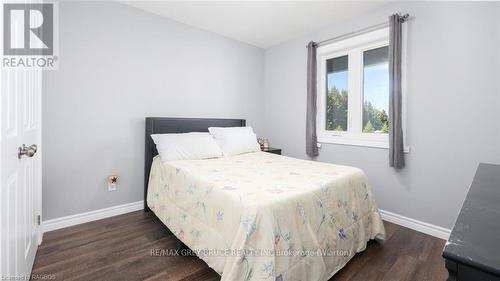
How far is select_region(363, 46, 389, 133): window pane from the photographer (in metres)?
2.76

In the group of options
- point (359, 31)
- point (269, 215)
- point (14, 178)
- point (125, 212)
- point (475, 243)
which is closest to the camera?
point (475, 243)

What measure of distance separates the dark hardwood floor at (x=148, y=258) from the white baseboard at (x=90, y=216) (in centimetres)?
8

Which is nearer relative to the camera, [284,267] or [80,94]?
[284,267]

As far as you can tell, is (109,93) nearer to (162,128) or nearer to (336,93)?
(162,128)

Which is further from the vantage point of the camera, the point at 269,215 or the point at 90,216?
the point at 90,216

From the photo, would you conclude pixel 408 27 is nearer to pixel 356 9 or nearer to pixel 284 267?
pixel 356 9

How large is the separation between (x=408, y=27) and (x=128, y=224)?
3.71 metres

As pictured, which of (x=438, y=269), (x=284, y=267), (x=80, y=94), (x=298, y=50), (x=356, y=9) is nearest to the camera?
(x=284, y=267)

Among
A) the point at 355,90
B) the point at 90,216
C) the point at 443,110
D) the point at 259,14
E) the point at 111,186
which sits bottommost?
the point at 90,216

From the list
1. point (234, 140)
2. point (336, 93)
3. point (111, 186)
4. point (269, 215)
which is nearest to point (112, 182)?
point (111, 186)

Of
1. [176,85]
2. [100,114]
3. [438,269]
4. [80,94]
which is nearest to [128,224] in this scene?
[100,114]

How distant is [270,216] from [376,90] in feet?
7.83

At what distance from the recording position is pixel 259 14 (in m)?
2.90

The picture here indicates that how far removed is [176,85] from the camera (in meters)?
3.12
